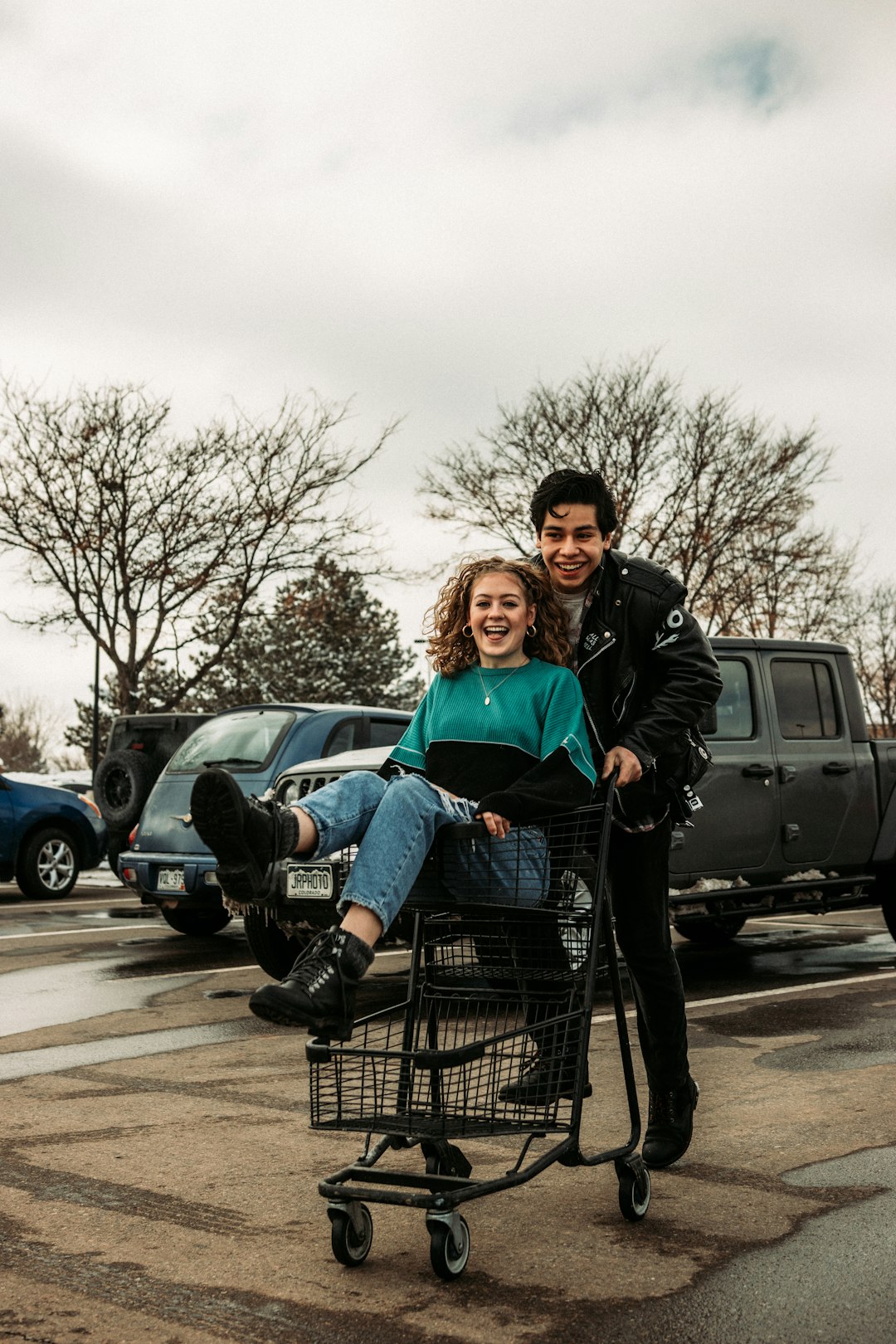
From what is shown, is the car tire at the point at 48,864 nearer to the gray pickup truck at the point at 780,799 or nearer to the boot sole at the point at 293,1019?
the gray pickup truck at the point at 780,799

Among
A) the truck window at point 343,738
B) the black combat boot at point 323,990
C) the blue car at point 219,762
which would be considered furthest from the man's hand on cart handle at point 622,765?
the truck window at point 343,738

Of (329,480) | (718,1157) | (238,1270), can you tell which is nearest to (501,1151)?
(718,1157)

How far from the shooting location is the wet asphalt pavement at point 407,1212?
2.90 m

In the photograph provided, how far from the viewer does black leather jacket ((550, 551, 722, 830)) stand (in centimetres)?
392

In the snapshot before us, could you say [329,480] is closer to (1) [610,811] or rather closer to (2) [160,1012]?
(2) [160,1012]

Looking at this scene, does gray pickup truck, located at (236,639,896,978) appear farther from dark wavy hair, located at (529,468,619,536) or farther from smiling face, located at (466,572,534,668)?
smiling face, located at (466,572,534,668)

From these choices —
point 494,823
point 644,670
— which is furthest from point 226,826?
point 644,670

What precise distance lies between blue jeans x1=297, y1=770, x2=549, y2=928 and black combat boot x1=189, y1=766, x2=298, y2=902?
0.09 m

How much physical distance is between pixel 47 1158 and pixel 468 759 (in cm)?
193

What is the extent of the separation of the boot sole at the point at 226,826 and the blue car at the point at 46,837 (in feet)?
35.7

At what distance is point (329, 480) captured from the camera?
23797mm

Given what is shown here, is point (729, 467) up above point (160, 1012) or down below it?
above

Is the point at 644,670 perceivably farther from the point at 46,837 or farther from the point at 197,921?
the point at 46,837

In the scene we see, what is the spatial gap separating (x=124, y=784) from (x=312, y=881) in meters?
9.33
